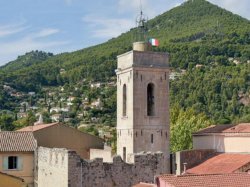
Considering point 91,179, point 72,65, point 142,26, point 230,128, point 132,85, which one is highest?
point 72,65

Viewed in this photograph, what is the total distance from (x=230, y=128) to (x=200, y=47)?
98.3 meters

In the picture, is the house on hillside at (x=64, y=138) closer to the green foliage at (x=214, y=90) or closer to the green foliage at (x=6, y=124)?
the green foliage at (x=6, y=124)

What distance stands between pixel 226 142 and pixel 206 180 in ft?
46.5

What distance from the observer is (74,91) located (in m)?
136

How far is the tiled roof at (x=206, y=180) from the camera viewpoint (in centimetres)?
1919

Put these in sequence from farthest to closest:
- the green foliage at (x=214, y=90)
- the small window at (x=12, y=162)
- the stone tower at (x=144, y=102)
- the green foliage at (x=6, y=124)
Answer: the green foliage at (x=214, y=90) < the green foliage at (x=6, y=124) < the small window at (x=12, y=162) < the stone tower at (x=144, y=102)

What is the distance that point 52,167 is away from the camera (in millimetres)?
32875

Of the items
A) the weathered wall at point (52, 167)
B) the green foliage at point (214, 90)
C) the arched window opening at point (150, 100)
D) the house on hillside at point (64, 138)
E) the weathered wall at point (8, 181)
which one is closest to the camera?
the weathered wall at point (8, 181)

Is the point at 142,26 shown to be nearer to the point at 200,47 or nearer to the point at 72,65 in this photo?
the point at 200,47

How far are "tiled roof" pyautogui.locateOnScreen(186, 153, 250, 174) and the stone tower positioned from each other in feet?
10.8

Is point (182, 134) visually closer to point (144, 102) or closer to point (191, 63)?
point (144, 102)

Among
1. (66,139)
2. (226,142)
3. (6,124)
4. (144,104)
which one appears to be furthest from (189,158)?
(6,124)

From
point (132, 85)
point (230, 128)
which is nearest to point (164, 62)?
point (132, 85)

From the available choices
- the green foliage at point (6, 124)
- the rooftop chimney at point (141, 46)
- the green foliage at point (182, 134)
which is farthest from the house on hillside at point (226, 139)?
the green foliage at point (6, 124)
